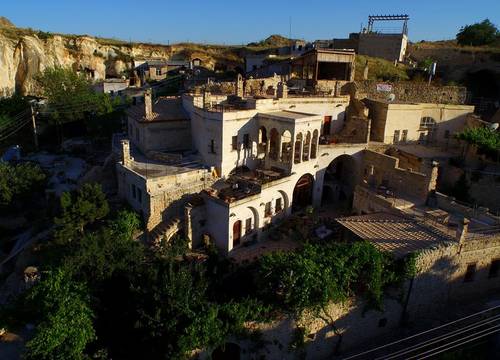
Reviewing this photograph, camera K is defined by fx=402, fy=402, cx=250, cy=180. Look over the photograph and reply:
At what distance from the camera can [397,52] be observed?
49656 millimetres

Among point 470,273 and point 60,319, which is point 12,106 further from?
point 470,273

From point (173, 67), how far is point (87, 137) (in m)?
22.1

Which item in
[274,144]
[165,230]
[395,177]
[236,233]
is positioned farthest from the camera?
[274,144]

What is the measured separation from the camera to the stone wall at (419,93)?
Result: 40.8 meters

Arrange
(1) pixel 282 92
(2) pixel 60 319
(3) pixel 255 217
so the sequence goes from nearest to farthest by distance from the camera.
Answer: (2) pixel 60 319, (3) pixel 255 217, (1) pixel 282 92

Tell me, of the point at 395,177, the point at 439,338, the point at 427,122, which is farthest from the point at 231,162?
the point at 427,122

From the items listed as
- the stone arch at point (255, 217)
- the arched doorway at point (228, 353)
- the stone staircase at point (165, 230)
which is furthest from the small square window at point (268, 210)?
the arched doorway at point (228, 353)

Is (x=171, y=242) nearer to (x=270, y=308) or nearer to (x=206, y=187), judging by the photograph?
(x=206, y=187)

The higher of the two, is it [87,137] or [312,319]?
[87,137]

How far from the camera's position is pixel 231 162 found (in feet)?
94.9

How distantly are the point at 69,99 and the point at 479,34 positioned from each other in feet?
179

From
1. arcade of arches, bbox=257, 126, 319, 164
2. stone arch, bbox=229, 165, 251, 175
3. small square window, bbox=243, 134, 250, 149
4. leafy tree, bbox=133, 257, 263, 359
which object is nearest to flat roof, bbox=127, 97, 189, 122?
small square window, bbox=243, 134, 250, 149

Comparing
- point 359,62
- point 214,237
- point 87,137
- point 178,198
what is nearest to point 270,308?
point 214,237

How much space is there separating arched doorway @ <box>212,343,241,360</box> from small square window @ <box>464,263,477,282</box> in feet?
42.7
